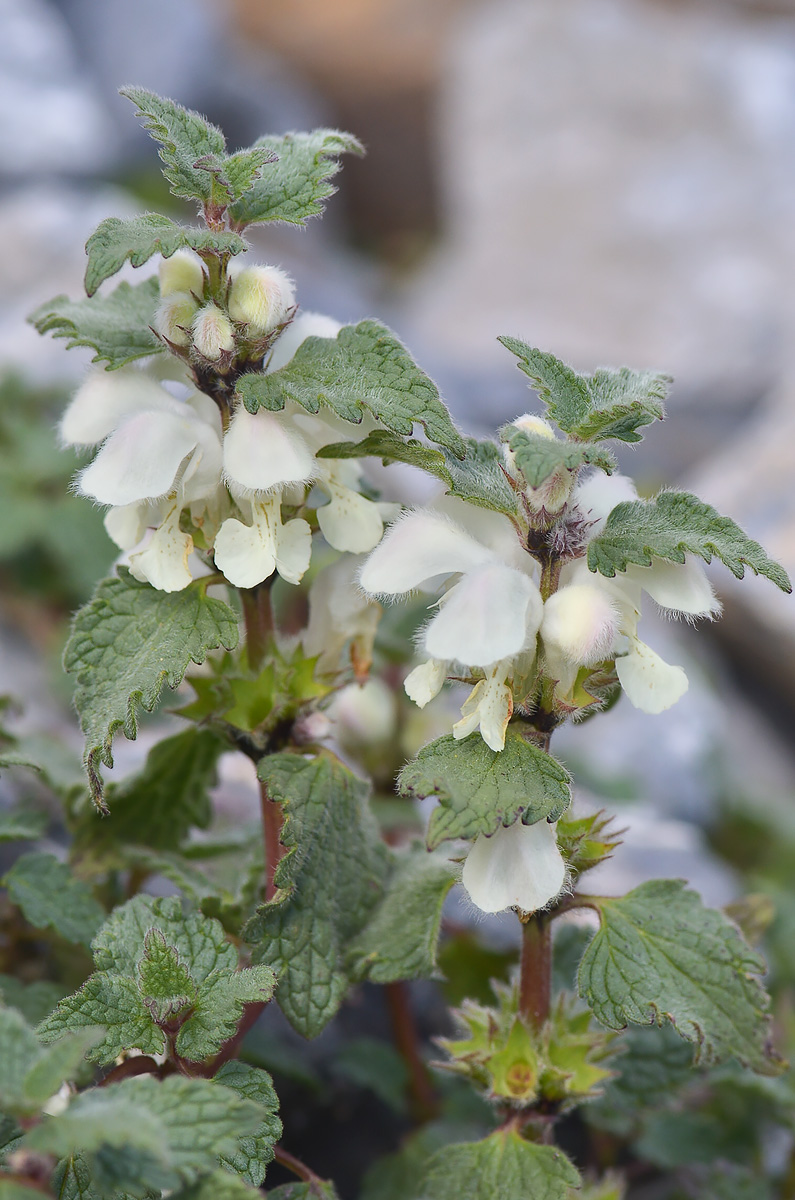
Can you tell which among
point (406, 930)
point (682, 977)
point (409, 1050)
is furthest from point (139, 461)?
point (409, 1050)

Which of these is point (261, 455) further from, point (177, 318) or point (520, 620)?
point (520, 620)

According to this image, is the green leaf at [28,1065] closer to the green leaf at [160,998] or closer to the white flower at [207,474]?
the green leaf at [160,998]

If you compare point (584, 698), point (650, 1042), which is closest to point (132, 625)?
point (584, 698)

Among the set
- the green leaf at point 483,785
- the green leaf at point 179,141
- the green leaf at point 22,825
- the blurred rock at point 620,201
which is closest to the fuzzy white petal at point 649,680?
the green leaf at point 483,785

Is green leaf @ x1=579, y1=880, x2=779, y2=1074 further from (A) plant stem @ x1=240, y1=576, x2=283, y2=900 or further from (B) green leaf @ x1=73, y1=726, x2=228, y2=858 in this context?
(B) green leaf @ x1=73, y1=726, x2=228, y2=858

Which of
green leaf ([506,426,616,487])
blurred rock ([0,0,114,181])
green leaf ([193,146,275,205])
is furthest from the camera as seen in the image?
blurred rock ([0,0,114,181])

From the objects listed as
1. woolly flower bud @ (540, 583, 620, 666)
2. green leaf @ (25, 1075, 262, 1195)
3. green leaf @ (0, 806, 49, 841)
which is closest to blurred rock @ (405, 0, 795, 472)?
green leaf @ (0, 806, 49, 841)
